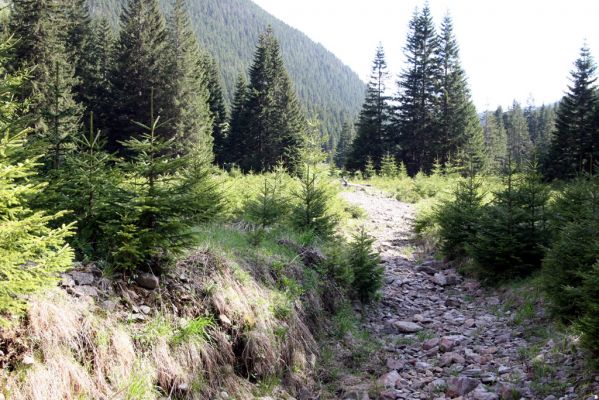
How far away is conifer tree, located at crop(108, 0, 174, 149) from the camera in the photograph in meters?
31.9

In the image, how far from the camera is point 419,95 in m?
41.8

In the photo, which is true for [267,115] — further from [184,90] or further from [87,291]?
[87,291]

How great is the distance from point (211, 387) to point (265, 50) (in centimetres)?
4249

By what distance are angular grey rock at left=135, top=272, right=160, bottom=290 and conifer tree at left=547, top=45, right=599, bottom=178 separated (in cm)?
3471

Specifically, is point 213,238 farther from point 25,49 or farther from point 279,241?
point 25,49

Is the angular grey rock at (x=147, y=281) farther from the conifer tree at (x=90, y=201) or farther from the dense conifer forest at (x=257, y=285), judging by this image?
the conifer tree at (x=90, y=201)

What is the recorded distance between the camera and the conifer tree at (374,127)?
44156mm

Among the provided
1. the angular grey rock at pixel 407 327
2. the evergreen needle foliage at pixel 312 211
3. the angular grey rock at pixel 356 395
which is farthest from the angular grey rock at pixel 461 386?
the evergreen needle foliage at pixel 312 211

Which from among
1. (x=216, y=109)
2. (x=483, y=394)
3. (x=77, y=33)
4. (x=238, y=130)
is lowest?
(x=483, y=394)

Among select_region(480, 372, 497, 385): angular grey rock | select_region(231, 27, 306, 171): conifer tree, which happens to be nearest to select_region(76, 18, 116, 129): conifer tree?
select_region(231, 27, 306, 171): conifer tree

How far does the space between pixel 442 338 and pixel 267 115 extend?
1468 inches

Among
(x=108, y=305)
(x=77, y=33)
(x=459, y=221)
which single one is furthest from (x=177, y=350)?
(x=77, y=33)

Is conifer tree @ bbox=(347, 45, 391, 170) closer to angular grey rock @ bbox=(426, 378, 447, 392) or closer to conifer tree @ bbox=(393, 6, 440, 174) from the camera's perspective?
conifer tree @ bbox=(393, 6, 440, 174)

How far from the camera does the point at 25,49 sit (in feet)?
74.4
